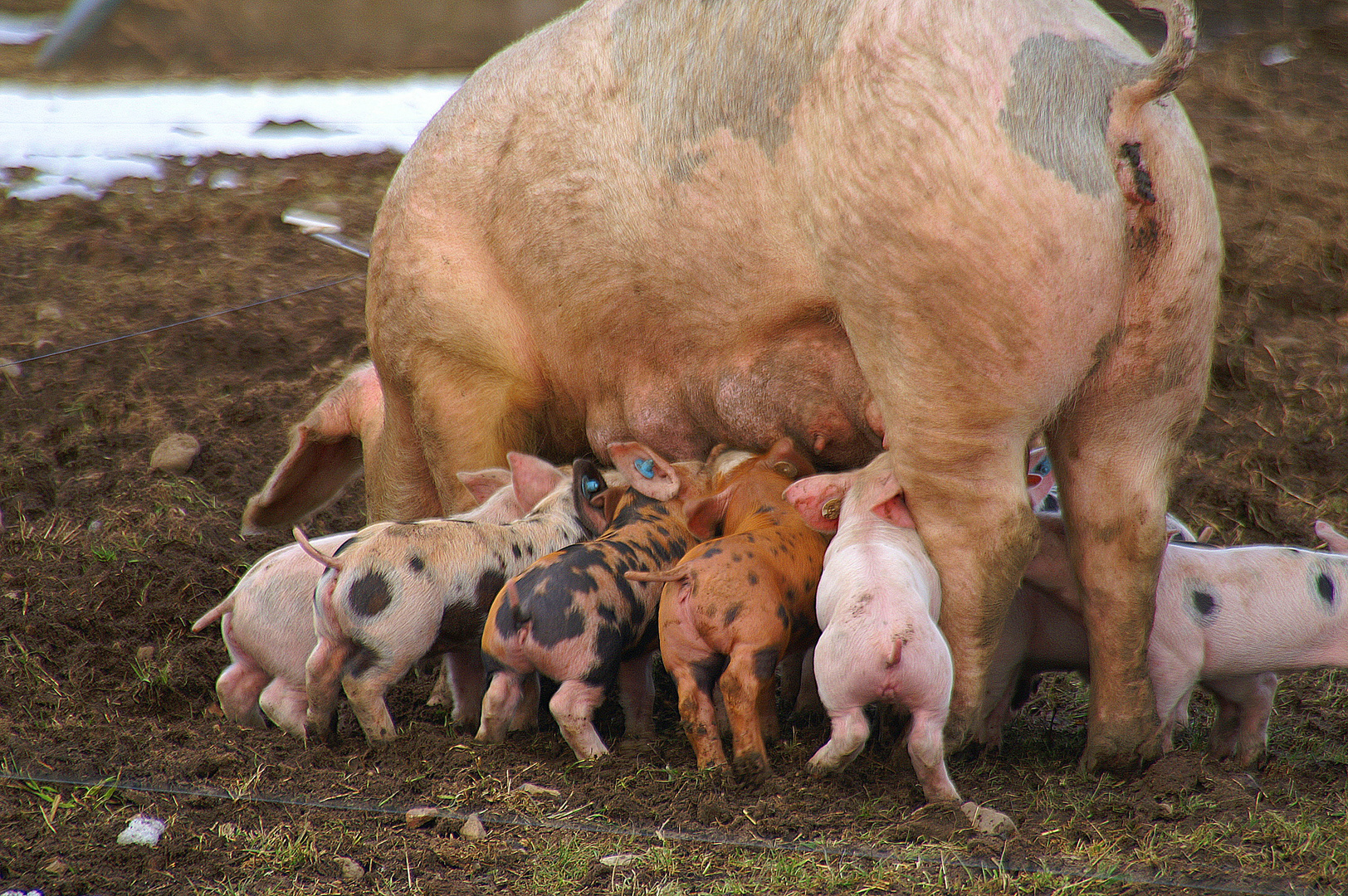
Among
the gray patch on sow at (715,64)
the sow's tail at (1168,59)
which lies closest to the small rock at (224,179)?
the gray patch on sow at (715,64)

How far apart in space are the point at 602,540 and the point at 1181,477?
2.93m

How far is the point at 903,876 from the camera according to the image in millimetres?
2330

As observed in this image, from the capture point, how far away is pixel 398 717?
12.1 ft

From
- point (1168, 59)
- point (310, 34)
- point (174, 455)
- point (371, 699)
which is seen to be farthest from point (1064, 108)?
point (310, 34)

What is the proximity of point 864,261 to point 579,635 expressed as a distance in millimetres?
1163

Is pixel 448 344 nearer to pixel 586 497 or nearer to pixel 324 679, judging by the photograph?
pixel 586 497

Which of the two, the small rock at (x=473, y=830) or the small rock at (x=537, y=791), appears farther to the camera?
the small rock at (x=537, y=791)

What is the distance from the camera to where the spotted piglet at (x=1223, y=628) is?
3.16 m

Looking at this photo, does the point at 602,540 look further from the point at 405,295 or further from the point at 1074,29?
the point at 1074,29

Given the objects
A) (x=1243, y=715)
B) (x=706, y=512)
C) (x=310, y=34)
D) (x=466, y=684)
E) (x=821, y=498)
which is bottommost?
(x=466, y=684)

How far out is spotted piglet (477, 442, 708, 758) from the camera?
3.00 meters

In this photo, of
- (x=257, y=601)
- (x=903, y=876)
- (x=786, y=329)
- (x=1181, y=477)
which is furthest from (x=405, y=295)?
(x=1181, y=477)

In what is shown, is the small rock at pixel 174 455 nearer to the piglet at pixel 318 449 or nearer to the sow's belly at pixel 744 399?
the piglet at pixel 318 449

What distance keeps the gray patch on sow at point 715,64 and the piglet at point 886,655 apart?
1.06 m
